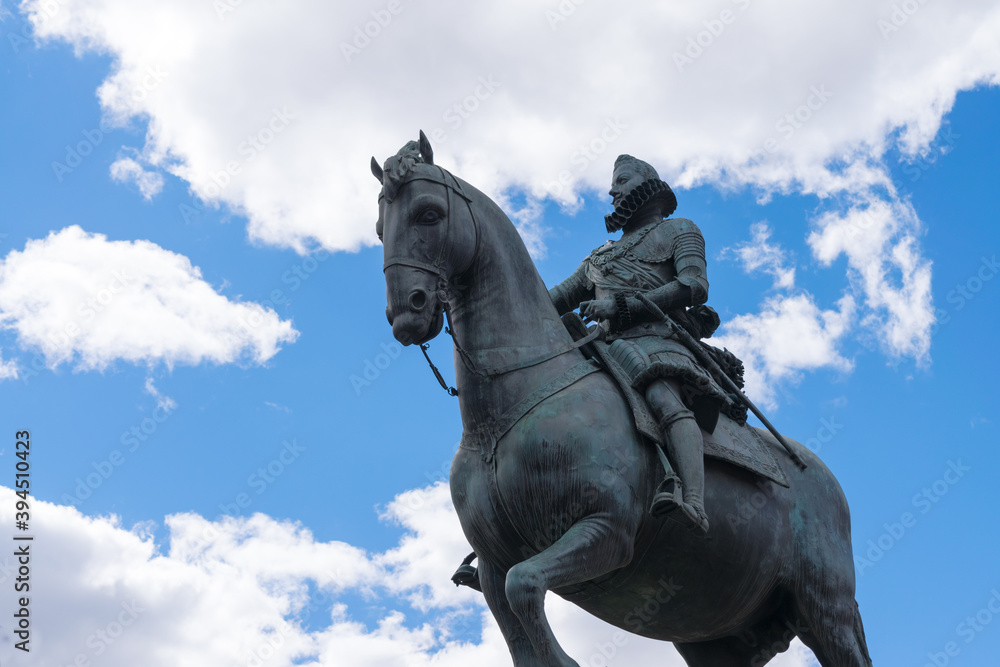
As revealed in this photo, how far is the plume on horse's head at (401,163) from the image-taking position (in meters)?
9.14

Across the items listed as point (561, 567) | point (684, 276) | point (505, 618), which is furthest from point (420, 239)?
point (505, 618)

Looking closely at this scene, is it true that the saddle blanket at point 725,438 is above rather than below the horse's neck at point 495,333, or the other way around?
below

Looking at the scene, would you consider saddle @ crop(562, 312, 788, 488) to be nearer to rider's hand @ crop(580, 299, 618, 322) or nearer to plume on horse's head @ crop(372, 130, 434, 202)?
rider's hand @ crop(580, 299, 618, 322)

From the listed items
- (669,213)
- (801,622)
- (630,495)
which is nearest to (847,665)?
(801,622)

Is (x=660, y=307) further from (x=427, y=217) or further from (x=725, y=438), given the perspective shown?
(x=427, y=217)

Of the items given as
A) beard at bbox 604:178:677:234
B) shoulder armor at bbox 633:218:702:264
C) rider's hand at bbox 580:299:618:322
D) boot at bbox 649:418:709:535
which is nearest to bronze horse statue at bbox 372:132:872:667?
boot at bbox 649:418:709:535

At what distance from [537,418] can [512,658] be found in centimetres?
203

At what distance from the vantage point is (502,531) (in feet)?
29.8

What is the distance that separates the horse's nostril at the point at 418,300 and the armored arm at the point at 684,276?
2307 millimetres

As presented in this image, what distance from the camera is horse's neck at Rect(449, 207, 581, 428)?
922 cm

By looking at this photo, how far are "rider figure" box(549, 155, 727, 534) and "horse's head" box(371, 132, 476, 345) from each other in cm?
167

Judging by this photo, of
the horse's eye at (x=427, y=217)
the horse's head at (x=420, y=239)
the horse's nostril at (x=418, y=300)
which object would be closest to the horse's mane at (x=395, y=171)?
the horse's head at (x=420, y=239)

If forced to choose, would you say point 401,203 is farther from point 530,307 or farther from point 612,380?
point 612,380

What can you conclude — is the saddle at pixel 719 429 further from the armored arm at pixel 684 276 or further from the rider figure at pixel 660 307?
the armored arm at pixel 684 276
